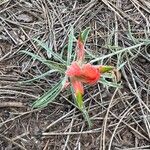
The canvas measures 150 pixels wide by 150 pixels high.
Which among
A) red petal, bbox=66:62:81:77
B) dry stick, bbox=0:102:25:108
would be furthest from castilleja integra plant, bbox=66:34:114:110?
dry stick, bbox=0:102:25:108

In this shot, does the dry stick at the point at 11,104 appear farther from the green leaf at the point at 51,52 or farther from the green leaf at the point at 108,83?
the green leaf at the point at 108,83

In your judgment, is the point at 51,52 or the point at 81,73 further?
the point at 51,52

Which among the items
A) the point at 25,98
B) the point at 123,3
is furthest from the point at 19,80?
the point at 123,3

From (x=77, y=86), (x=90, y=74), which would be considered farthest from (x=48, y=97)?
(x=90, y=74)

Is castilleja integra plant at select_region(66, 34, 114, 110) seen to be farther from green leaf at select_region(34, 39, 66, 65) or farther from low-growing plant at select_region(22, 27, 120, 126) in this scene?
green leaf at select_region(34, 39, 66, 65)

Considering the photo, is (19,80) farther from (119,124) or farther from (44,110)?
(119,124)

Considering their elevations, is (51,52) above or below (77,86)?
above

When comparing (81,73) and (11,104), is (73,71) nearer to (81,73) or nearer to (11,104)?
(81,73)
